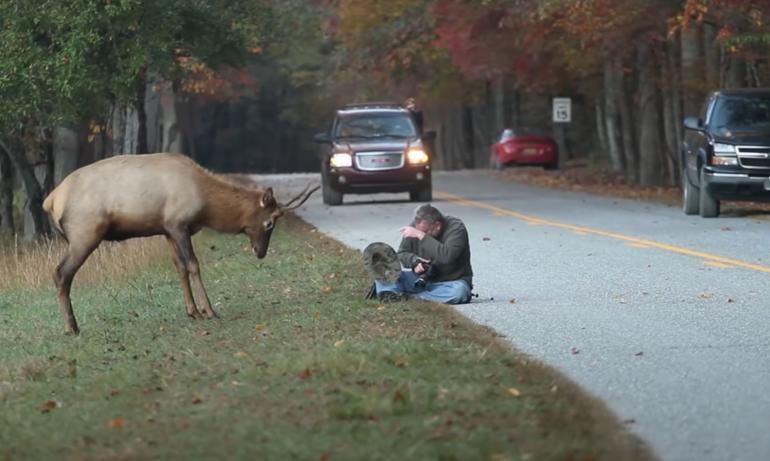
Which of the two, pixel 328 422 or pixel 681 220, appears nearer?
pixel 328 422

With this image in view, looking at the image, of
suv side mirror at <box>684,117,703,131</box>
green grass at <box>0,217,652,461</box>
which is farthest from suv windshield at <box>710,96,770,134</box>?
green grass at <box>0,217,652,461</box>

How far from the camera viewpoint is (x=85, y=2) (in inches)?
995

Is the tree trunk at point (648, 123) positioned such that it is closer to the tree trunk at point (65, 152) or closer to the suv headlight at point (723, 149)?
the suv headlight at point (723, 149)

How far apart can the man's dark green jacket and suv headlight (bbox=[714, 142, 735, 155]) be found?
42.8ft

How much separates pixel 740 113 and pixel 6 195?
1399 cm

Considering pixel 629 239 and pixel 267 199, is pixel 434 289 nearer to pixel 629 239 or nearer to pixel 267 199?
pixel 267 199

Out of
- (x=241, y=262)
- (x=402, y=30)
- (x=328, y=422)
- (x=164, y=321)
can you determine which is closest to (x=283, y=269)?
(x=241, y=262)

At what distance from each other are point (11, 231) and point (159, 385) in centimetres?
2205

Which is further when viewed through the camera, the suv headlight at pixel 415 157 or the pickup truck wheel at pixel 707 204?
the suv headlight at pixel 415 157

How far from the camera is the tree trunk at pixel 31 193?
29.1 meters

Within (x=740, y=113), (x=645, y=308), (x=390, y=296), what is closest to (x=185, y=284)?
(x=390, y=296)

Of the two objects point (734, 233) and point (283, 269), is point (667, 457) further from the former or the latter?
point (734, 233)

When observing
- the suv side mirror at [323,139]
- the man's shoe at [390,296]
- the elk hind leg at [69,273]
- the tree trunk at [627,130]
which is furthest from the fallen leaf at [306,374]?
the tree trunk at [627,130]

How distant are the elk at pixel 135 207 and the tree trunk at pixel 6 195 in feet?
58.0
